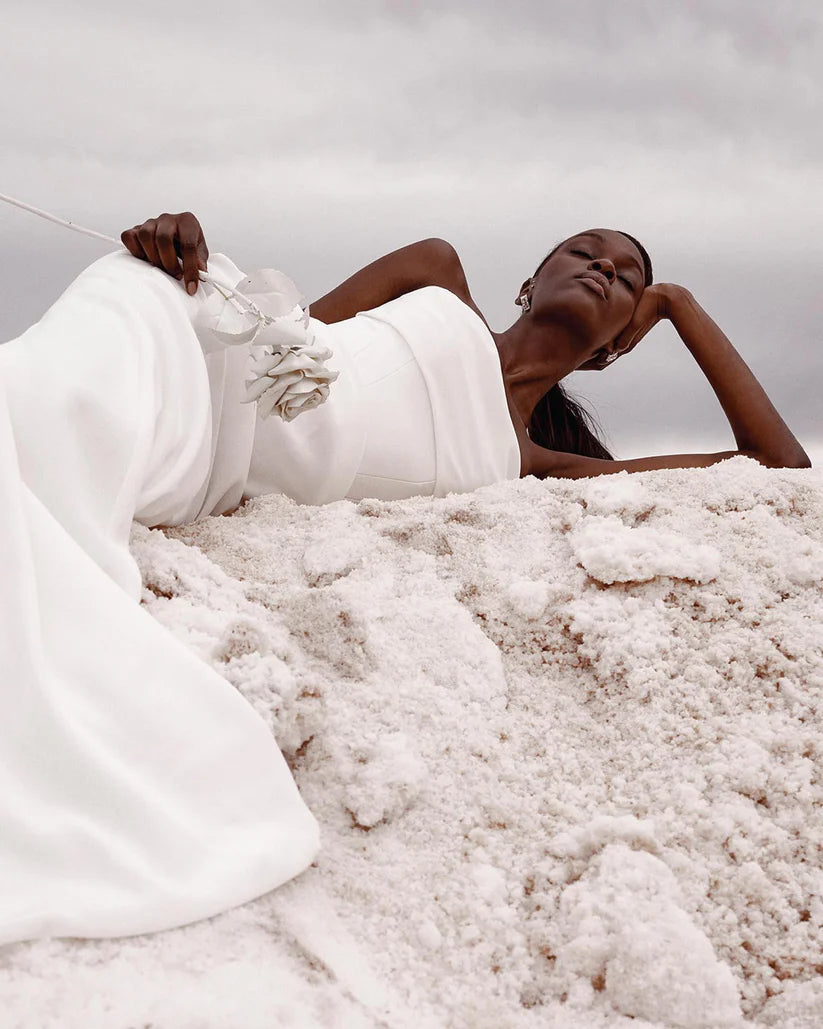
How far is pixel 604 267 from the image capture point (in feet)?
8.25

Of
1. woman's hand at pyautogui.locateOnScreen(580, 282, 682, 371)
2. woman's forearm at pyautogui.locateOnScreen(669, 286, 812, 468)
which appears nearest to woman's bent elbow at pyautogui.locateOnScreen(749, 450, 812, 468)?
woman's forearm at pyautogui.locateOnScreen(669, 286, 812, 468)

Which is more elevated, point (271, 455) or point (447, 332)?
point (447, 332)

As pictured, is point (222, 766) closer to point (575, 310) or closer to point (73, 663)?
point (73, 663)

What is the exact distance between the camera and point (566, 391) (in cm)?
301

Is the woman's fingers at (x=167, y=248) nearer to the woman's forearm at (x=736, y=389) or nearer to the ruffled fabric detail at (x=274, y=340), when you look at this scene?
the ruffled fabric detail at (x=274, y=340)

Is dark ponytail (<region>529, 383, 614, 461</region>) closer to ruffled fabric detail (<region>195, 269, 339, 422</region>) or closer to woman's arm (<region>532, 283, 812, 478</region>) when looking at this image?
woman's arm (<region>532, 283, 812, 478</region>)

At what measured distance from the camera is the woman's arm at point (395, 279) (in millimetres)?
2385

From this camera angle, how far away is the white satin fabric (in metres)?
1.83

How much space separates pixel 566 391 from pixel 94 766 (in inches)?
92.0

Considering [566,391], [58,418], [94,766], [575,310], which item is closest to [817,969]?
[94,766]

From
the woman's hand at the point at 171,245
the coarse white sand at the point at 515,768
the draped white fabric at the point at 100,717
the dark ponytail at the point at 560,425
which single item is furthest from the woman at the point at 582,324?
the draped white fabric at the point at 100,717

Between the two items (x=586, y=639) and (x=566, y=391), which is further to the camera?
(x=566, y=391)

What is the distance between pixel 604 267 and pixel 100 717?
6.47 feet

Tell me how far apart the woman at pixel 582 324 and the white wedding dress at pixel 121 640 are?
0.69m
